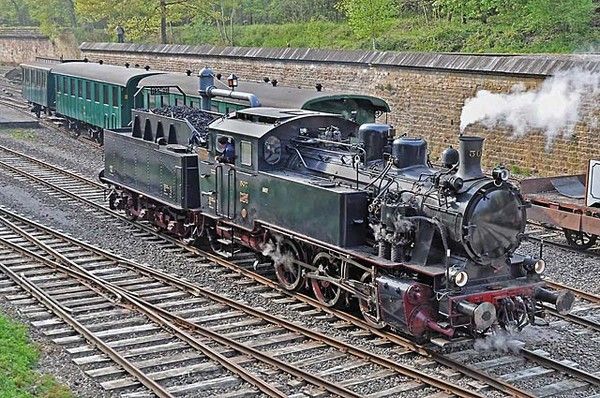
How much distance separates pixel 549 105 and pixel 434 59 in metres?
3.42

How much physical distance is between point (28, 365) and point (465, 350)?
4731 mm

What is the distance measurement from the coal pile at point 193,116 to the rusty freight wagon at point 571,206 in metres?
5.74

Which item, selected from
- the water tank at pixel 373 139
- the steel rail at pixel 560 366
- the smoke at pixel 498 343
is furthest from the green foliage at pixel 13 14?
the steel rail at pixel 560 366

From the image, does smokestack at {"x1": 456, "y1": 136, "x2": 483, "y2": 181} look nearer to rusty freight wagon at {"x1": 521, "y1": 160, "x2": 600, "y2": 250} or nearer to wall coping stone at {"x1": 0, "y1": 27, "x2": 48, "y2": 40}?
rusty freight wagon at {"x1": 521, "y1": 160, "x2": 600, "y2": 250}

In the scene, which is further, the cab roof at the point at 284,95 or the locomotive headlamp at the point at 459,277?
the cab roof at the point at 284,95

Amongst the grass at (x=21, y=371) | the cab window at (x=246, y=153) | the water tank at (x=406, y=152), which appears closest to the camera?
the grass at (x=21, y=371)

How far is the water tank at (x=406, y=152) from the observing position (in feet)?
32.2

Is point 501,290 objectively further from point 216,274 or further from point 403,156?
point 216,274

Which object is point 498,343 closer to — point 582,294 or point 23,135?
point 582,294

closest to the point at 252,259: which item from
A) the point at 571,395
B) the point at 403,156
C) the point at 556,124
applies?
the point at 403,156

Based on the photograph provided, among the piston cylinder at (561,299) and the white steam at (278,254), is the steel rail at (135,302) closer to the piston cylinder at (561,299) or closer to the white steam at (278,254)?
the white steam at (278,254)

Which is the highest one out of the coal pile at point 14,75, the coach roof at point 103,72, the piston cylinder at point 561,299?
the coach roof at point 103,72

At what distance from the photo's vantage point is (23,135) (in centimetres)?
2658

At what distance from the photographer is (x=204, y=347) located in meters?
8.93
